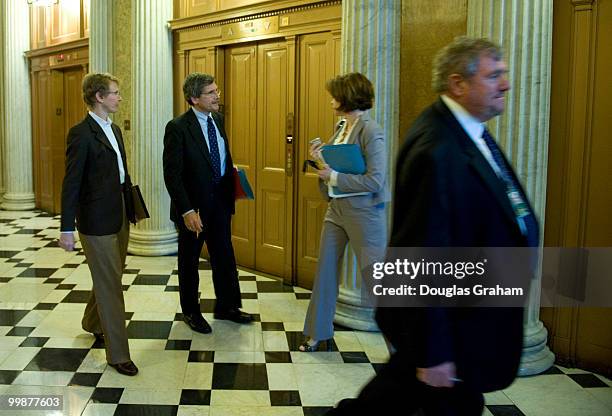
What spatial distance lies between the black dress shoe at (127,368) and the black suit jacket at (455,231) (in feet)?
7.07

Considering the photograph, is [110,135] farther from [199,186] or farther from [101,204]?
[199,186]

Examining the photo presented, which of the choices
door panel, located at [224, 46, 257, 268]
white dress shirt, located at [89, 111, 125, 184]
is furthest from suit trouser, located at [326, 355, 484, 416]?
door panel, located at [224, 46, 257, 268]

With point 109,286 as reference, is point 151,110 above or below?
above

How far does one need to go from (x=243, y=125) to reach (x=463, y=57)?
430cm

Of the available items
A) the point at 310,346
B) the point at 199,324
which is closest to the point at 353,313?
the point at 310,346

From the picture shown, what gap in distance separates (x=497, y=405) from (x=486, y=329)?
1.62 meters

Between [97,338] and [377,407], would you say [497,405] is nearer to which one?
[377,407]

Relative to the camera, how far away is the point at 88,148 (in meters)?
3.47

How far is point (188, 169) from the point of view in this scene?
4.22m


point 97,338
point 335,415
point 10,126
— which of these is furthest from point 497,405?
point 10,126

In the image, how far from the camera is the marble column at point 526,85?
11.6ft

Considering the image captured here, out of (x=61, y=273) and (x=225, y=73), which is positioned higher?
(x=225, y=73)

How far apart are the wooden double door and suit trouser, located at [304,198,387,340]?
1.49m

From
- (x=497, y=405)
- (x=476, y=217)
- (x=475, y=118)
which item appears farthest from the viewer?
(x=497, y=405)
